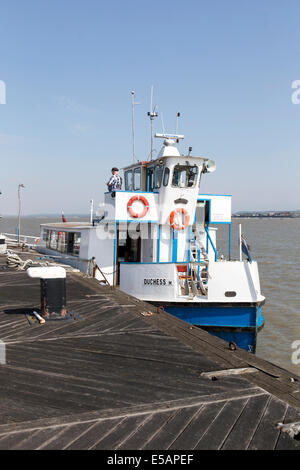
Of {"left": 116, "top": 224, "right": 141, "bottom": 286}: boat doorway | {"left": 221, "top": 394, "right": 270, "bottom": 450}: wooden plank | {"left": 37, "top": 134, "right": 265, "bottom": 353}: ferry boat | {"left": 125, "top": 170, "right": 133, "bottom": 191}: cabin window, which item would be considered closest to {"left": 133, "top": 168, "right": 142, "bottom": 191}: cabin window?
{"left": 37, "top": 134, "right": 265, "bottom": 353}: ferry boat

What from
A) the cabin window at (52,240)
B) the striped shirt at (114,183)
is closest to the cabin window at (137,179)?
the striped shirt at (114,183)

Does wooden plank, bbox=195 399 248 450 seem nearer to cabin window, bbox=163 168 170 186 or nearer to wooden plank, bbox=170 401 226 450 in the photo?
wooden plank, bbox=170 401 226 450

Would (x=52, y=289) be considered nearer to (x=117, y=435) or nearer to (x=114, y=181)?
(x=117, y=435)

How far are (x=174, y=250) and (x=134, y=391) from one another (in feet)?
34.8

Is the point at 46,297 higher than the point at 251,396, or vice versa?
the point at 46,297

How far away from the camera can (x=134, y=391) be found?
188 inches

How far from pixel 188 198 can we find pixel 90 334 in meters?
8.97

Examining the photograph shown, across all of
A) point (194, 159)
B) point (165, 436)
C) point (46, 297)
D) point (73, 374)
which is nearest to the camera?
point (165, 436)

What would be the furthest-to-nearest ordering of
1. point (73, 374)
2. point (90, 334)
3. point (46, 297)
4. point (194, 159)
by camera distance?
point (194, 159) < point (46, 297) < point (90, 334) < point (73, 374)

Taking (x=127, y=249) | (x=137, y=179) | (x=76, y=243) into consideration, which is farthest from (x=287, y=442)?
(x=76, y=243)

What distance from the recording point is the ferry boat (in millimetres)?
12570

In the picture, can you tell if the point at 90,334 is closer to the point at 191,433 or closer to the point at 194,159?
the point at 191,433
